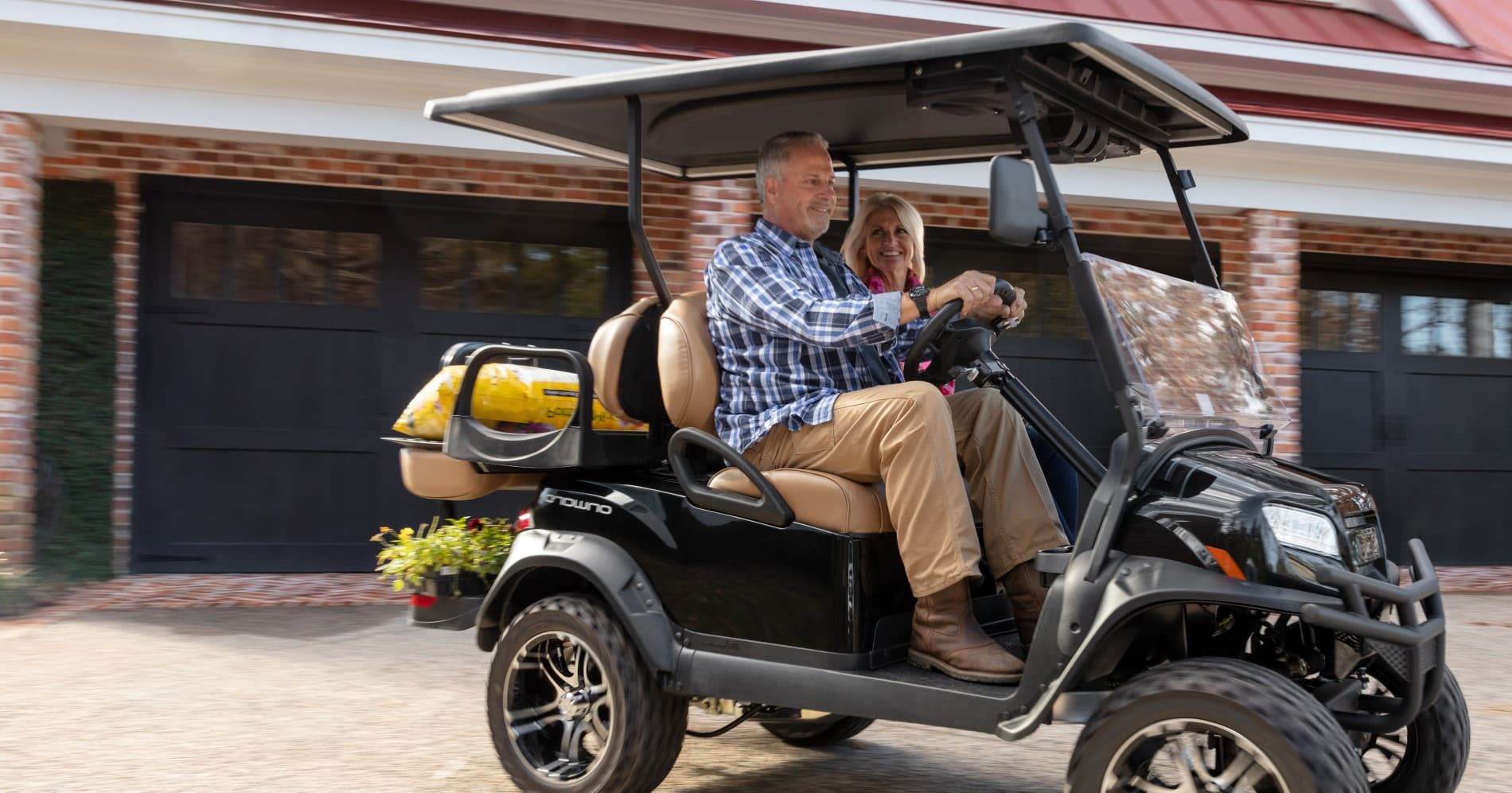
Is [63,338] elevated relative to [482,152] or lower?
lower

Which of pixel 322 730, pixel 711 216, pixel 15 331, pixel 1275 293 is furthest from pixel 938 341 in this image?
pixel 1275 293

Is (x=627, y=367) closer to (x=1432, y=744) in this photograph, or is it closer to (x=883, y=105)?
(x=883, y=105)

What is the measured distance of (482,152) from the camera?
700 centimetres

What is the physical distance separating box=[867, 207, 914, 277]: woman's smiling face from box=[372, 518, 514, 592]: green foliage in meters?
1.52

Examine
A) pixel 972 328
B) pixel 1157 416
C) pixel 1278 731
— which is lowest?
pixel 1278 731

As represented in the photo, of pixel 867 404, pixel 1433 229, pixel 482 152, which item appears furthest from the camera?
pixel 1433 229

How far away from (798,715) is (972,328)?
1283 mm

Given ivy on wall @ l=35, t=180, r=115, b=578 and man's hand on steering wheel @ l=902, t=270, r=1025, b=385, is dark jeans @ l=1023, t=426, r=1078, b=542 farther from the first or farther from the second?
ivy on wall @ l=35, t=180, r=115, b=578

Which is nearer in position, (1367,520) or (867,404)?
(1367,520)

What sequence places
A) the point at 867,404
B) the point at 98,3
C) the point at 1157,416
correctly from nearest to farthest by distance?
the point at 1157,416 → the point at 867,404 → the point at 98,3

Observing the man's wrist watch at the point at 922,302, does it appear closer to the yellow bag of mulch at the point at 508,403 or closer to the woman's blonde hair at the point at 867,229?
the yellow bag of mulch at the point at 508,403

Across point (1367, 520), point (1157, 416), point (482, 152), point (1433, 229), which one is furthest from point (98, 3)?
point (1433, 229)

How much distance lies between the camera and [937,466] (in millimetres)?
3096

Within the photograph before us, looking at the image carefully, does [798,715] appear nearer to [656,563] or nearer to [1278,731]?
[656,563]
